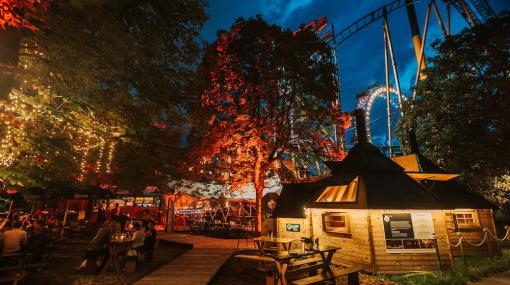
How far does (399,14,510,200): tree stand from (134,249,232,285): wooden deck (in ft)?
44.7

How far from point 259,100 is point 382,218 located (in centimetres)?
763

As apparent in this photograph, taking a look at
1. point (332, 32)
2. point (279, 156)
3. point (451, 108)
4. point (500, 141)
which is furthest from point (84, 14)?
point (332, 32)

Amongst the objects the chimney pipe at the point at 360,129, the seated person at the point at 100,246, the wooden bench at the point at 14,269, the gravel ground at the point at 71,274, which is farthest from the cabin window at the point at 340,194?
the wooden bench at the point at 14,269

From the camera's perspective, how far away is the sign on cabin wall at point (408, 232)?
9227 millimetres

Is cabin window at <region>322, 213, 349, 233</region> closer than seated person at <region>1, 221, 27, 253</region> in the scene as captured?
No

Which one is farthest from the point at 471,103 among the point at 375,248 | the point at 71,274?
the point at 71,274

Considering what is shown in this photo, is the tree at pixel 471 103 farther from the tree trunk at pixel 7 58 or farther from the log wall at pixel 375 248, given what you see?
the tree trunk at pixel 7 58

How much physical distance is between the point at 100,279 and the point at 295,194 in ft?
30.2

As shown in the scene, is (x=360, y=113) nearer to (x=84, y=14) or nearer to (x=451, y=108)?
(x=451, y=108)

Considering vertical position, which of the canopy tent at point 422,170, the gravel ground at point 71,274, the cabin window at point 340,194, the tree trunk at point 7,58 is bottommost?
the gravel ground at point 71,274

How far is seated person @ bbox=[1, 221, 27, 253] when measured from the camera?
266 inches

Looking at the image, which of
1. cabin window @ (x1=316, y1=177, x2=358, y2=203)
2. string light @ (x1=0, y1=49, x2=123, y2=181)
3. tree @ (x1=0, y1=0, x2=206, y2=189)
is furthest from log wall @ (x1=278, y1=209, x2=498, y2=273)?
string light @ (x1=0, y1=49, x2=123, y2=181)

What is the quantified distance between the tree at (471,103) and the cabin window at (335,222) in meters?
8.90

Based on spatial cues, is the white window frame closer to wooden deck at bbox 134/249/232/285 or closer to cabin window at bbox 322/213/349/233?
cabin window at bbox 322/213/349/233
